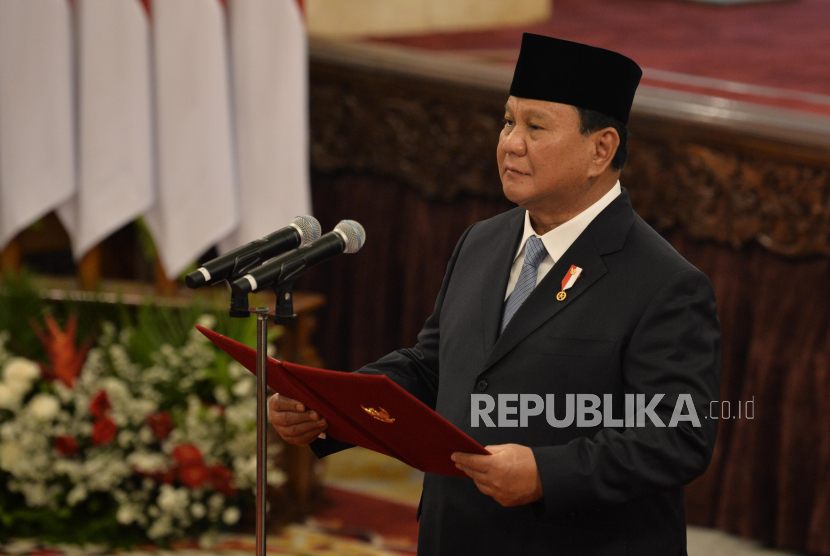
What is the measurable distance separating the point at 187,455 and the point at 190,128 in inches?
44.2

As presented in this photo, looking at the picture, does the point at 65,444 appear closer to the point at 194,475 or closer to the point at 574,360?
the point at 194,475

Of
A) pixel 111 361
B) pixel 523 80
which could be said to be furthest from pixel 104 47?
pixel 523 80

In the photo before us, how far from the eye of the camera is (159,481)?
12.0 feet

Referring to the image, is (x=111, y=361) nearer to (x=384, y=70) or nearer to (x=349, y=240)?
(x=384, y=70)

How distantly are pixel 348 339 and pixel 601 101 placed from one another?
117 inches

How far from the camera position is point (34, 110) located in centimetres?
362

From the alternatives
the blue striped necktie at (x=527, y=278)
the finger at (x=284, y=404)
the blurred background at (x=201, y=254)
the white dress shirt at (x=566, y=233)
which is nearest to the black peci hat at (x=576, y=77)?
the white dress shirt at (x=566, y=233)

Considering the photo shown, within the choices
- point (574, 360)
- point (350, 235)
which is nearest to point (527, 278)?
point (574, 360)

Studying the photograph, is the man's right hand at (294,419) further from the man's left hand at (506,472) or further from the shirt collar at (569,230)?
the shirt collar at (569,230)

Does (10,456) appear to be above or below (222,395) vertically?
below

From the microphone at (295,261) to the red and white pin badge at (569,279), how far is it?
1.15 ft

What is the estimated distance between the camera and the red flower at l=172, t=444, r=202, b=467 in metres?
3.57

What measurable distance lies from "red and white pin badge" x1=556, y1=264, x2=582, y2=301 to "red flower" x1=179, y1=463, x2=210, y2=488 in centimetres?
216

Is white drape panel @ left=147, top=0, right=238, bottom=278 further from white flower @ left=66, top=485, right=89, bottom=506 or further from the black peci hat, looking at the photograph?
the black peci hat
